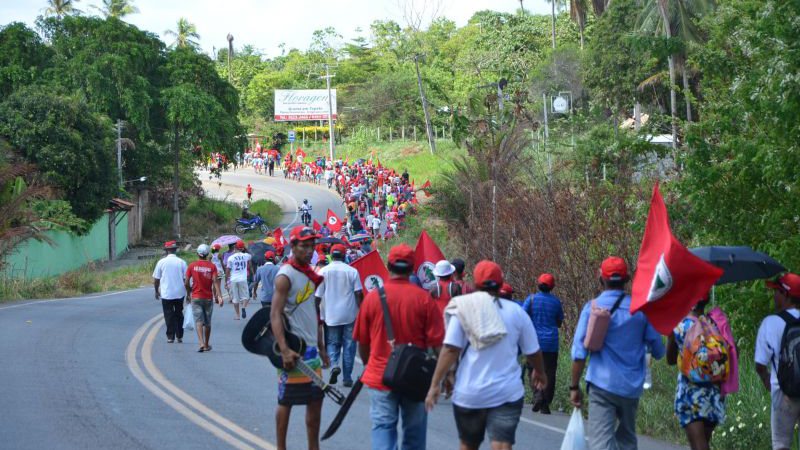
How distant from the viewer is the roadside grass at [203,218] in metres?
53.5

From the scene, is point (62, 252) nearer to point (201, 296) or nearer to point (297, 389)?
point (201, 296)

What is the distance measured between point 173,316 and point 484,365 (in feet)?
35.0

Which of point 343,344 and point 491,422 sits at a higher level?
point 491,422

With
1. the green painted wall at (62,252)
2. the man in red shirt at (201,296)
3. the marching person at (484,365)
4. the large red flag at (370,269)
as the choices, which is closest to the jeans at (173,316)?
the man in red shirt at (201,296)

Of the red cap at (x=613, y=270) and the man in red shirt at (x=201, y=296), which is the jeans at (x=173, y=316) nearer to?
the man in red shirt at (x=201, y=296)

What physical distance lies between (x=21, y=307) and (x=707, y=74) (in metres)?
16.3

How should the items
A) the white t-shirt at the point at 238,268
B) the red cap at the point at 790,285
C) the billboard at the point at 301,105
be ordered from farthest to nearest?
1. the billboard at the point at 301,105
2. the white t-shirt at the point at 238,268
3. the red cap at the point at 790,285

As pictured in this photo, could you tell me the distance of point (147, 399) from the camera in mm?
10984

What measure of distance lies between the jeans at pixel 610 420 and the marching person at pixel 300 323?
2041 mm

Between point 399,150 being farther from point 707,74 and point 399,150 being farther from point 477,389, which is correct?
point 477,389

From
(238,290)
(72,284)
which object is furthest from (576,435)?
(72,284)

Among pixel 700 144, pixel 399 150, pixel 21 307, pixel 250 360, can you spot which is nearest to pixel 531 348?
pixel 700 144

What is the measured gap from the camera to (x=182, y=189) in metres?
57.2

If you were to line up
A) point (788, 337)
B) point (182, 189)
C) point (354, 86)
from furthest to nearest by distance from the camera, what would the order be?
point (354, 86) → point (182, 189) → point (788, 337)
